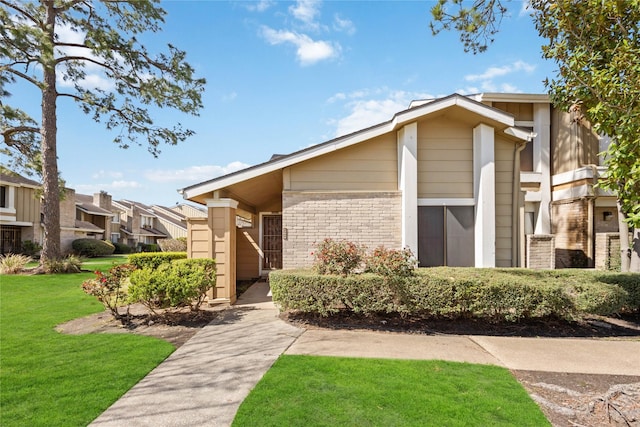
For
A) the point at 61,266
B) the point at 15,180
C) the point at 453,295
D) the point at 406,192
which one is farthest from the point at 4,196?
the point at 453,295

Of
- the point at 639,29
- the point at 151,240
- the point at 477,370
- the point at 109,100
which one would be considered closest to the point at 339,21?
the point at 639,29

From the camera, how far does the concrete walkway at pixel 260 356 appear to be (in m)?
3.43

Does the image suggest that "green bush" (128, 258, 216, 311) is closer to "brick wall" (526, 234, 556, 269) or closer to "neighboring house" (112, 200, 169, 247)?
"brick wall" (526, 234, 556, 269)

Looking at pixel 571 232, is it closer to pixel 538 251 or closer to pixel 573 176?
pixel 573 176

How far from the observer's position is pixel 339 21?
30.5 ft

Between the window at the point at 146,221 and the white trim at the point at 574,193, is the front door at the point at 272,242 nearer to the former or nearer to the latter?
the white trim at the point at 574,193

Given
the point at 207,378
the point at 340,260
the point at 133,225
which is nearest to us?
the point at 207,378

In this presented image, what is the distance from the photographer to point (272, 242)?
13.2 m

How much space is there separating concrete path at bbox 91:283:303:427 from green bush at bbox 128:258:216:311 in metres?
0.79

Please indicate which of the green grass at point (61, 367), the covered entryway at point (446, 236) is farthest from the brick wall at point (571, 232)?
the green grass at point (61, 367)

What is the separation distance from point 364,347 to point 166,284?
158 inches

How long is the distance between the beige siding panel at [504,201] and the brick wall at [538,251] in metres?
2.00

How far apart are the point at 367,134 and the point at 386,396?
6326 millimetres

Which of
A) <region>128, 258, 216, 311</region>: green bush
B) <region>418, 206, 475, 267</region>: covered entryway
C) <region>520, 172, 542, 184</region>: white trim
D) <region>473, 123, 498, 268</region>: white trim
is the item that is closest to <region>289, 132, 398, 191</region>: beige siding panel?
<region>418, 206, 475, 267</region>: covered entryway
